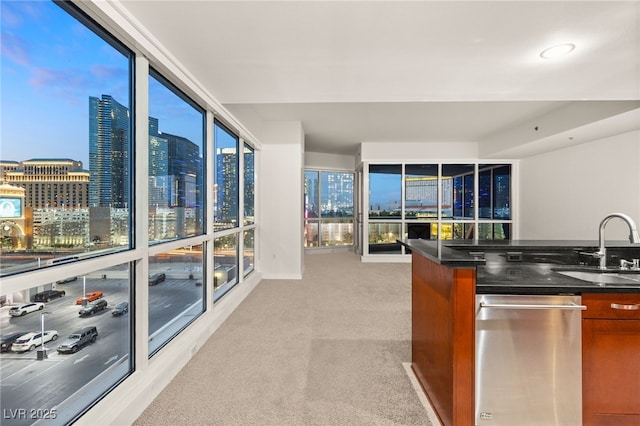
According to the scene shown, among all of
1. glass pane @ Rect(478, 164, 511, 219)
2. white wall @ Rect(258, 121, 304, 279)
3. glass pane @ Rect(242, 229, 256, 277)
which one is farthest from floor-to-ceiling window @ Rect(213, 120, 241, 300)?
glass pane @ Rect(478, 164, 511, 219)

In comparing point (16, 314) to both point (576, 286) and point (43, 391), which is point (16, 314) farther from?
point (576, 286)

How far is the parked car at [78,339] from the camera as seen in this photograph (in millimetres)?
1453

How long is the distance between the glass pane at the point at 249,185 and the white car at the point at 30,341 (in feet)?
10.8

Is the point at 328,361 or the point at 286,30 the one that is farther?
the point at 328,361

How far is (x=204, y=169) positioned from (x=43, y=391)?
2.16 meters

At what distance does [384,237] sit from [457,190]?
2.16 meters

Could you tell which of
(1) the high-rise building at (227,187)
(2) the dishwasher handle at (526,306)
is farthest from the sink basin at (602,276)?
(1) the high-rise building at (227,187)

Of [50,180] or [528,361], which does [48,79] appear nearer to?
[50,180]

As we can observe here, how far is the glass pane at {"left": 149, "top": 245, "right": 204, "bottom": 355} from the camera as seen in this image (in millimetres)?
2189

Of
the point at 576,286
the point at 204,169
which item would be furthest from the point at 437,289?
the point at 204,169

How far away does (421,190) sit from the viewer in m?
6.77

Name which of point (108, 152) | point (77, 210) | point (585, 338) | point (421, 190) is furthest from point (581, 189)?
point (77, 210)

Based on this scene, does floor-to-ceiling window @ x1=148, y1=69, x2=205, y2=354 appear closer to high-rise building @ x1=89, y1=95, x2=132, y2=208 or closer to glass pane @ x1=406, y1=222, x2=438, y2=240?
high-rise building @ x1=89, y1=95, x2=132, y2=208

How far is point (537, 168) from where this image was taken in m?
5.78
